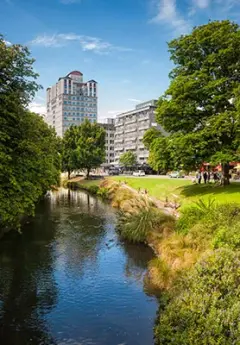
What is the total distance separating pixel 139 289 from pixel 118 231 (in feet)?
42.9

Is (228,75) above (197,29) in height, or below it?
below

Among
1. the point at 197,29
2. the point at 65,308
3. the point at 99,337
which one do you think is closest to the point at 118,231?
the point at 65,308

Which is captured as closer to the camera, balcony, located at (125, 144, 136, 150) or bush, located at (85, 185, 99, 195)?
bush, located at (85, 185, 99, 195)

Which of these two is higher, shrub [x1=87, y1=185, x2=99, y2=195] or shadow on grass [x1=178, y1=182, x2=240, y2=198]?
shadow on grass [x1=178, y1=182, x2=240, y2=198]

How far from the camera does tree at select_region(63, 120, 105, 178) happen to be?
86000mm

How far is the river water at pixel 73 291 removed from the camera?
44.2ft

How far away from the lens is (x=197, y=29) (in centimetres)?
3891

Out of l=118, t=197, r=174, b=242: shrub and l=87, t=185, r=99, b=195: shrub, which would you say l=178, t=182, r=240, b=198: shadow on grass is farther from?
l=87, t=185, r=99, b=195: shrub

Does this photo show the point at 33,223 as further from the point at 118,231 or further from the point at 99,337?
the point at 99,337

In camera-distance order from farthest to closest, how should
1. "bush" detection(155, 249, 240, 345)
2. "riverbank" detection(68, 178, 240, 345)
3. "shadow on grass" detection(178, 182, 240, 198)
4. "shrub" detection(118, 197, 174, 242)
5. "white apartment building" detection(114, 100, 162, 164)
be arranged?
"white apartment building" detection(114, 100, 162, 164) < "shadow on grass" detection(178, 182, 240, 198) < "shrub" detection(118, 197, 174, 242) < "riverbank" detection(68, 178, 240, 345) < "bush" detection(155, 249, 240, 345)

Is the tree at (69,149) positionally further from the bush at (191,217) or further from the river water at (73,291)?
the bush at (191,217)

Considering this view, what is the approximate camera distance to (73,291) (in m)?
17.5

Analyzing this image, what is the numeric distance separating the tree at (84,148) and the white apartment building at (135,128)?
6711 cm

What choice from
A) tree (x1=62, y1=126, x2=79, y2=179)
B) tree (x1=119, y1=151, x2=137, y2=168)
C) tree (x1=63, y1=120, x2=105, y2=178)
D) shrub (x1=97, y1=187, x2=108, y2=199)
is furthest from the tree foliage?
tree (x1=119, y1=151, x2=137, y2=168)
